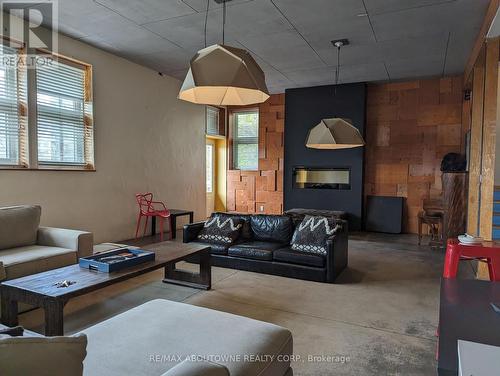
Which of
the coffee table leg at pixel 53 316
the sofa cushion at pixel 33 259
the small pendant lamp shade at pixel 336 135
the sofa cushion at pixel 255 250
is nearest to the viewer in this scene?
the coffee table leg at pixel 53 316

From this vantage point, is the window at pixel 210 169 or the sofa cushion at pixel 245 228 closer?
the sofa cushion at pixel 245 228

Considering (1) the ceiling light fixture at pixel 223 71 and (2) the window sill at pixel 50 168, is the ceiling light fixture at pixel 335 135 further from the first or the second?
(2) the window sill at pixel 50 168

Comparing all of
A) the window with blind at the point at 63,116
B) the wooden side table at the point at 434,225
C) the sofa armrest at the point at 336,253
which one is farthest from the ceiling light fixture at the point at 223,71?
the wooden side table at the point at 434,225

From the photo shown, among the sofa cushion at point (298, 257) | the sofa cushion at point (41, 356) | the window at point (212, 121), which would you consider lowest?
the sofa cushion at point (298, 257)

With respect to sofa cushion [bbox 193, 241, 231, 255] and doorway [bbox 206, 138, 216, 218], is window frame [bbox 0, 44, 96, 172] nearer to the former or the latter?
sofa cushion [bbox 193, 241, 231, 255]

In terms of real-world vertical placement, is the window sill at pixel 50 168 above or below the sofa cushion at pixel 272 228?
above

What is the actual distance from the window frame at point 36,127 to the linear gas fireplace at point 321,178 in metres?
4.55

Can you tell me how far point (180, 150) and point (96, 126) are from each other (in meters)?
2.16

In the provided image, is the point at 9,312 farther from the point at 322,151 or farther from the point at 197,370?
the point at 322,151

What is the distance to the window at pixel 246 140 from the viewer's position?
927 centimetres

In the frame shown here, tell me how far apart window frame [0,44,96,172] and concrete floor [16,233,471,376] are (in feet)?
7.37

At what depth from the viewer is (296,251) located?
13.8ft

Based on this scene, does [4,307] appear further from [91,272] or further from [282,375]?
[282,375]

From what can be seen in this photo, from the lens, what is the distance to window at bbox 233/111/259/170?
9.27 m
